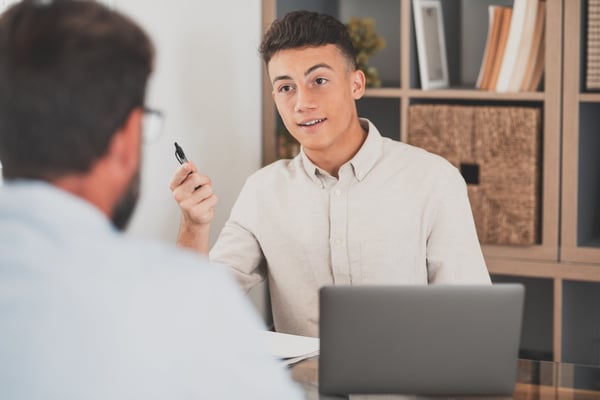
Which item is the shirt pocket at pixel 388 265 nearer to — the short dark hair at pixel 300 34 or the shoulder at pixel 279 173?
the shoulder at pixel 279 173

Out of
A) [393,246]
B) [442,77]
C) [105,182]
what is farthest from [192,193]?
[442,77]

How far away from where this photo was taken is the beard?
1.04 metres

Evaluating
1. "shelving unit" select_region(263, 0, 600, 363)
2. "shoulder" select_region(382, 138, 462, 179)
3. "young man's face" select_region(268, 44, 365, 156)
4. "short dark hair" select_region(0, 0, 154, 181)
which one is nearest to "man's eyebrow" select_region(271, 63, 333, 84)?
"young man's face" select_region(268, 44, 365, 156)

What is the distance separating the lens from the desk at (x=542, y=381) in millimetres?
1640

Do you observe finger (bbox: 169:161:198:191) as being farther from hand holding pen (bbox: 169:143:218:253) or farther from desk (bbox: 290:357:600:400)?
desk (bbox: 290:357:600:400)

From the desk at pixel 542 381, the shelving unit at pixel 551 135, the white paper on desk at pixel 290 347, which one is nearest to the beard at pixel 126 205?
the desk at pixel 542 381

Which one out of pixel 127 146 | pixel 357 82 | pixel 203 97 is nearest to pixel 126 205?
pixel 127 146

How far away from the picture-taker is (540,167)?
2.93 m

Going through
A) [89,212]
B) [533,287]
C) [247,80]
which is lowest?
[533,287]

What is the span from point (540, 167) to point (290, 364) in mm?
1423

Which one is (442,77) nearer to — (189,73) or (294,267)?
(189,73)

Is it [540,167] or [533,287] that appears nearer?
[540,167]

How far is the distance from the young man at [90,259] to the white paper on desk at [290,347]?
811 mm

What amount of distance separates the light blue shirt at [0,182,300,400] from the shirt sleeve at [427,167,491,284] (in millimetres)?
1317
